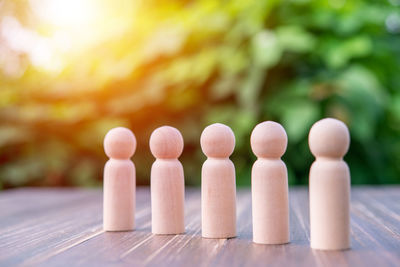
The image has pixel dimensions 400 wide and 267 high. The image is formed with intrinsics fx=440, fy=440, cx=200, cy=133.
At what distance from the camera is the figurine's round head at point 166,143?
742mm

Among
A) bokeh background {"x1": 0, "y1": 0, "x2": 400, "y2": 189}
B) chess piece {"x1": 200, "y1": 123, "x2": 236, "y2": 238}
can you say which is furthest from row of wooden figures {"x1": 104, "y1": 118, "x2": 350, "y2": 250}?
bokeh background {"x1": 0, "y1": 0, "x2": 400, "y2": 189}

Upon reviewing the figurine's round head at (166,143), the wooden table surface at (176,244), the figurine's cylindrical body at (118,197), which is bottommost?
the wooden table surface at (176,244)

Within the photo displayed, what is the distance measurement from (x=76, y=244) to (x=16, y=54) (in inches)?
120

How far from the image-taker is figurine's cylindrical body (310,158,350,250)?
603 millimetres

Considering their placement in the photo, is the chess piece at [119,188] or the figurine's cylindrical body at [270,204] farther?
the chess piece at [119,188]

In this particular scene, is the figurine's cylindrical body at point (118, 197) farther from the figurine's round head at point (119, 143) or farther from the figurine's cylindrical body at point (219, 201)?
the figurine's cylindrical body at point (219, 201)

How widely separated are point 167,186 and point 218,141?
0.13 m

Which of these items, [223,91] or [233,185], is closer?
[233,185]

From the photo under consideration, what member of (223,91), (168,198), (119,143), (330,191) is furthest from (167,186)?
(223,91)

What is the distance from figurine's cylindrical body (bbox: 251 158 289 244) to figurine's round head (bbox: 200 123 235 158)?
0.07m

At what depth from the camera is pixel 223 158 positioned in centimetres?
72

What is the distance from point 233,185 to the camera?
714 millimetres

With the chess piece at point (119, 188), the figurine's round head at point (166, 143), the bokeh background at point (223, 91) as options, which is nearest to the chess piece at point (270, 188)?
the figurine's round head at point (166, 143)

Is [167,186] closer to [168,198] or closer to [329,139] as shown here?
[168,198]
